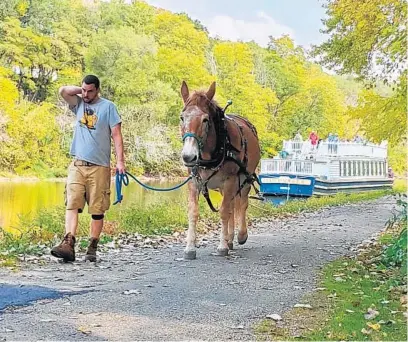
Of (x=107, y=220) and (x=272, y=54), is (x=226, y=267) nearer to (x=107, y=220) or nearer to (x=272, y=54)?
(x=107, y=220)

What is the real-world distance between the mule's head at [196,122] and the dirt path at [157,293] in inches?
51.4

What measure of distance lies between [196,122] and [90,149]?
4.15ft

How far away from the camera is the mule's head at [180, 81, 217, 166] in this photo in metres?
6.97

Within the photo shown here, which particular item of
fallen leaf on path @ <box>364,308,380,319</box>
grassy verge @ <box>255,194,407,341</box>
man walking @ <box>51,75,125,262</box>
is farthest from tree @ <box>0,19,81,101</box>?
fallen leaf on path @ <box>364,308,380,319</box>

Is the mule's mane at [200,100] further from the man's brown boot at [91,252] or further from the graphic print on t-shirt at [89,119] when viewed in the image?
the man's brown boot at [91,252]

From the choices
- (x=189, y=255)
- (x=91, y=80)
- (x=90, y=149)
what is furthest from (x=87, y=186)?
(x=189, y=255)

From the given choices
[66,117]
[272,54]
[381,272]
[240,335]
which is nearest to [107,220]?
[381,272]

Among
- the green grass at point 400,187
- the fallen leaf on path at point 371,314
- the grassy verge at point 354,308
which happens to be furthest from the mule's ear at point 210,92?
the green grass at point 400,187

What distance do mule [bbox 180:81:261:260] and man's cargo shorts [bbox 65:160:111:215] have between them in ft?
3.44

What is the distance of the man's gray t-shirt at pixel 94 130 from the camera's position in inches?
284

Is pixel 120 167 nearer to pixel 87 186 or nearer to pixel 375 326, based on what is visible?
pixel 87 186

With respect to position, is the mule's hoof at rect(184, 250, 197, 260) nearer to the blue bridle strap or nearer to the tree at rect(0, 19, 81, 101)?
the blue bridle strap

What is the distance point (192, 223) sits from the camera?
786 centimetres

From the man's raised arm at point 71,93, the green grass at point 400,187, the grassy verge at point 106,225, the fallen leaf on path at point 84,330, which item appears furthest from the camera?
the green grass at point 400,187
